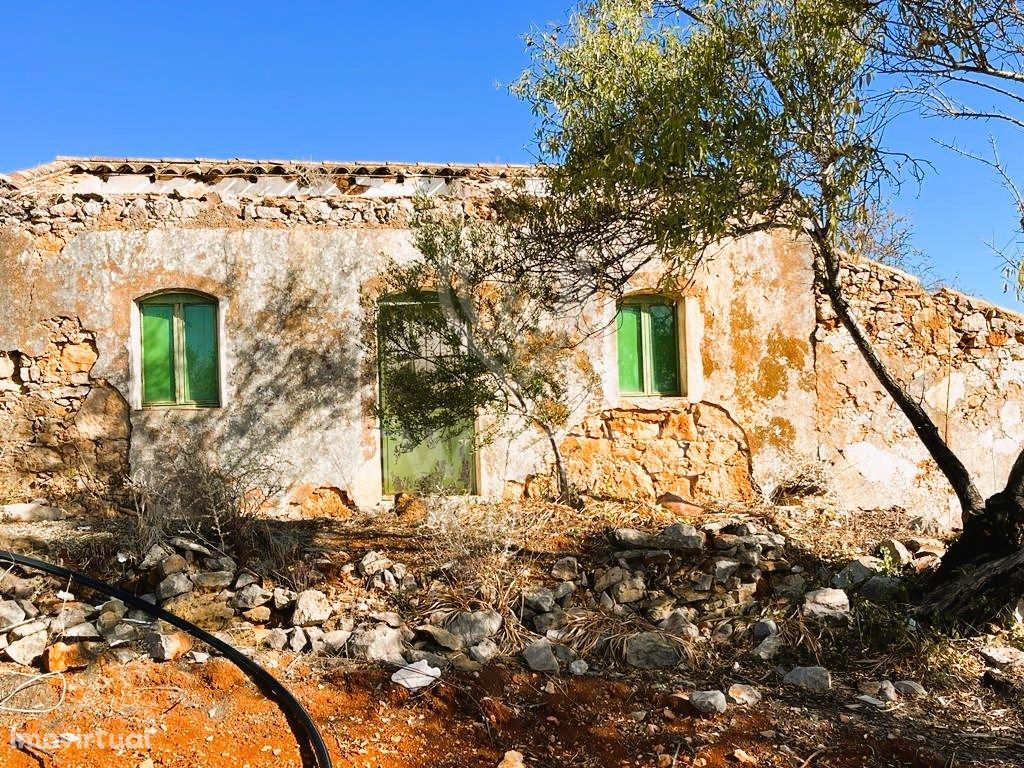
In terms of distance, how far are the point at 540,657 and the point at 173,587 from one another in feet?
8.34

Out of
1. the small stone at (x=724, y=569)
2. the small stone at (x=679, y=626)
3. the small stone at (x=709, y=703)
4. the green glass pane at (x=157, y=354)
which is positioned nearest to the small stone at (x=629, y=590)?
the small stone at (x=679, y=626)

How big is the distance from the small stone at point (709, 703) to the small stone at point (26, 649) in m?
3.76

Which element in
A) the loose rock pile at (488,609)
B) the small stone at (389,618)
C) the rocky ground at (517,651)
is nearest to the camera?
the rocky ground at (517,651)

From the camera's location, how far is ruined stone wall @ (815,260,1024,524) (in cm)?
861

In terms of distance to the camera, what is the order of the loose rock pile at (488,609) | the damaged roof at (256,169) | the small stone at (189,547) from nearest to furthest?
the loose rock pile at (488,609) < the small stone at (189,547) < the damaged roof at (256,169)

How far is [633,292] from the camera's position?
27.8 feet

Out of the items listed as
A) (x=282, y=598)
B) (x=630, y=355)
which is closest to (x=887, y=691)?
(x=282, y=598)

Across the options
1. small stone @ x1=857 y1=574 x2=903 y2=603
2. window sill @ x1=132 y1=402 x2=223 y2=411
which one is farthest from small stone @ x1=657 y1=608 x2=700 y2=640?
window sill @ x1=132 y1=402 x2=223 y2=411

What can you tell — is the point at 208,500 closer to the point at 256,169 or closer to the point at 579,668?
the point at 579,668

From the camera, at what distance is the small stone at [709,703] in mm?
4250

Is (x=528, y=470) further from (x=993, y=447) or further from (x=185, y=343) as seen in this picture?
(x=993, y=447)

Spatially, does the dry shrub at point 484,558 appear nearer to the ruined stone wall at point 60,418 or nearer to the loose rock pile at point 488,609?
the loose rock pile at point 488,609

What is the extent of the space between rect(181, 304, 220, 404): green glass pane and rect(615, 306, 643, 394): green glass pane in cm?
437

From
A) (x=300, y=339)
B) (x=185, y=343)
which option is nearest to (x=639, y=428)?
(x=300, y=339)
